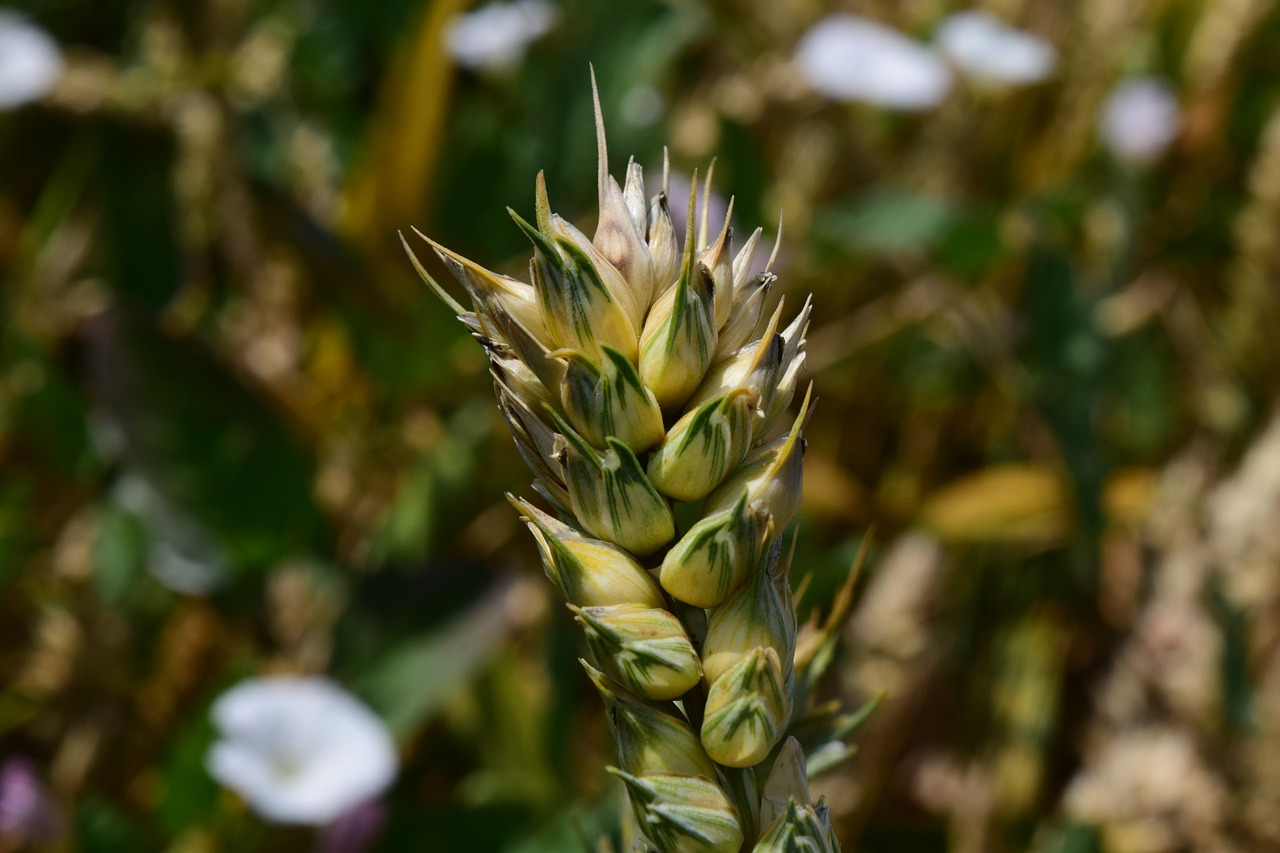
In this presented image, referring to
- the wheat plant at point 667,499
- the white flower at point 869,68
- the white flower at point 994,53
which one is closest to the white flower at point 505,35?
the white flower at point 869,68

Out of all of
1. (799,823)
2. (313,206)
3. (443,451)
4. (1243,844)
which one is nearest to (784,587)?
(799,823)

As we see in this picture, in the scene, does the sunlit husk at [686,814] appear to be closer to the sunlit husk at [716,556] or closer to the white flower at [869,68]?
the sunlit husk at [716,556]

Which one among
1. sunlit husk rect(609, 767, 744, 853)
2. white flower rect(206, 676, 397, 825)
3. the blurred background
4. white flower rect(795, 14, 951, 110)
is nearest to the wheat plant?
sunlit husk rect(609, 767, 744, 853)

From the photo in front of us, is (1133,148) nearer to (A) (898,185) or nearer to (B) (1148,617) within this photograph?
(A) (898,185)

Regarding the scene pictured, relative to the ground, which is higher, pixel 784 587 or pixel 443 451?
pixel 784 587

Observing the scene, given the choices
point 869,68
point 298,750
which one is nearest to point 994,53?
point 869,68

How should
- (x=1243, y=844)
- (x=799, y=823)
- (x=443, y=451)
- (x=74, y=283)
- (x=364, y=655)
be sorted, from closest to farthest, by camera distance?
(x=799, y=823) → (x=1243, y=844) → (x=364, y=655) → (x=443, y=451) → (x=74, y=283)
